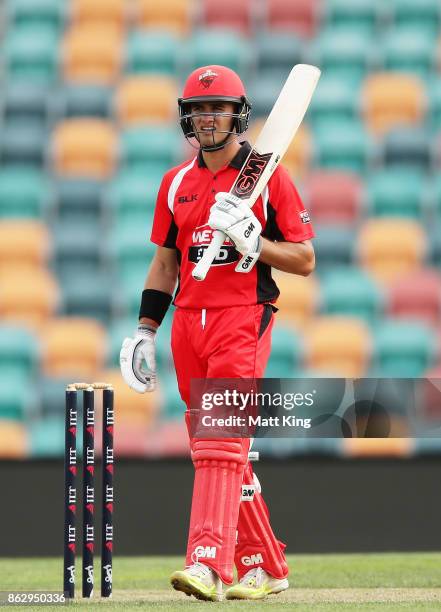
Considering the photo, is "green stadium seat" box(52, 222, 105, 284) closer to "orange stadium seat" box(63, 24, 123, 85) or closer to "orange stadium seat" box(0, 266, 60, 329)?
"orange stadium seat" box(0, 266, 60, 329)

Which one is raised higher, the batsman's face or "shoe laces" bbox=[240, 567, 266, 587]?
the batsman's face

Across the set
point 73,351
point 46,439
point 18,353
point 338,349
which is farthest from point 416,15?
point 46,439

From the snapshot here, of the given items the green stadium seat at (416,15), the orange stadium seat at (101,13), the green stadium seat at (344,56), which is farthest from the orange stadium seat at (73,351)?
the green stadium seat at (416,15)

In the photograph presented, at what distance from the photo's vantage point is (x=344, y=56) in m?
10.3

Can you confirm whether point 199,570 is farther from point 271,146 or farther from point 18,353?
point 18,353

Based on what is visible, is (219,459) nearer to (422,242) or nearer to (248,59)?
(422,242)

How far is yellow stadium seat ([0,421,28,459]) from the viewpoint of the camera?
768 cm

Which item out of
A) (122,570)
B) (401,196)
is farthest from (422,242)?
(122,570)

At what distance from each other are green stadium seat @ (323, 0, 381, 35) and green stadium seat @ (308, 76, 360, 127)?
0.72 meters

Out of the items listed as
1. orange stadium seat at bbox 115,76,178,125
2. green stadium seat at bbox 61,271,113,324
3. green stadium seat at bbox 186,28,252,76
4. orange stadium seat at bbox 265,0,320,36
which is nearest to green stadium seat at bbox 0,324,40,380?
green stadium seat at bbox 61,271,113,324

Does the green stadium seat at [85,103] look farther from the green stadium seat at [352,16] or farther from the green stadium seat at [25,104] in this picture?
the green stadium seat at [352,16]

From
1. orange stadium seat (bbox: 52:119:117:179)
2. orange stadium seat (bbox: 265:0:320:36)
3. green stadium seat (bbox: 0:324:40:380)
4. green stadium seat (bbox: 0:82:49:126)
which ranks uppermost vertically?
orange stadium seat (bbox: 265:0:320:36)

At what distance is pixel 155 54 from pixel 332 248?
2439mm

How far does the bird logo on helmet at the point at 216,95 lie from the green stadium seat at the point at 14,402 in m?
4.24
